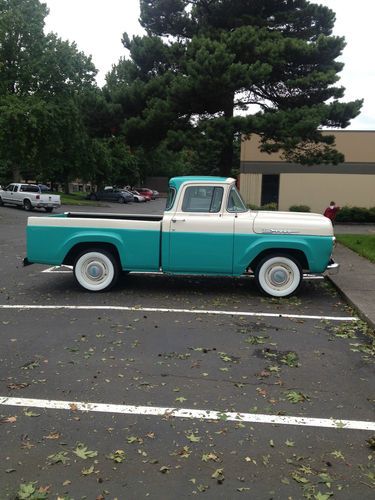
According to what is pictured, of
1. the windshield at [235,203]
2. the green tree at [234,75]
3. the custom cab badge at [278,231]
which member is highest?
the green tree at [234,75]

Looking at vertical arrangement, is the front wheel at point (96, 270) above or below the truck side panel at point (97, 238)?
below

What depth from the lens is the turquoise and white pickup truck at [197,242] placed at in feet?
27.3

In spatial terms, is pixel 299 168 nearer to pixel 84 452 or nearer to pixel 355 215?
pixel 355 215

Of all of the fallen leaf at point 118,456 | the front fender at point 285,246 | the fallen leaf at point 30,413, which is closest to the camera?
the fallen leaf at point 118,456

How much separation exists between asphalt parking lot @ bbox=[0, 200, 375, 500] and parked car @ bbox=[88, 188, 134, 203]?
4634 cm

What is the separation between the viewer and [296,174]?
31625 millimetres

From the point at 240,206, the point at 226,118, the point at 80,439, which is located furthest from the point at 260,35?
the point at 80,439

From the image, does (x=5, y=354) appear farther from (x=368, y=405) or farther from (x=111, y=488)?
(x=368, y=405)

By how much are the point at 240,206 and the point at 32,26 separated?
36.9 m

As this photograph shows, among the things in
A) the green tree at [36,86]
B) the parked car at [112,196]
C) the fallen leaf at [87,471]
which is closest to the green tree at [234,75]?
the fallen leaf at [87,471]

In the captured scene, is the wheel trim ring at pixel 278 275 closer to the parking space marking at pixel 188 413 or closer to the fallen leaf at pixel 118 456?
the parking space marking at pixel 188 413

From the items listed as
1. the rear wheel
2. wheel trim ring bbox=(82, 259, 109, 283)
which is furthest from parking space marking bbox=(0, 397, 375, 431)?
the rear wheel

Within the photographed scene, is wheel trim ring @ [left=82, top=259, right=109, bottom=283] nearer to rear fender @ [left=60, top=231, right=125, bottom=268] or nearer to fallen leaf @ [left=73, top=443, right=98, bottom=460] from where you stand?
rear fender @ [left=60, top=231, right=125, bottom=268]

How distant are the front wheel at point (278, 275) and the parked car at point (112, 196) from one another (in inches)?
1813
